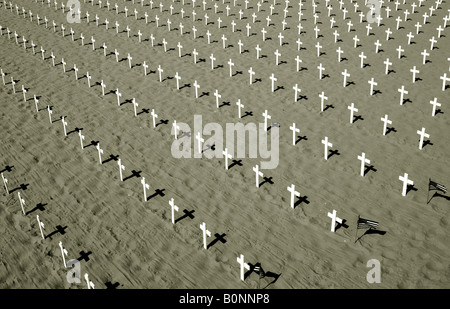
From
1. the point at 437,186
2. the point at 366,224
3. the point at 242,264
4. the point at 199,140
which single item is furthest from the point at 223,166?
the point at 437,186

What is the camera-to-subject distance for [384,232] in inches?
424

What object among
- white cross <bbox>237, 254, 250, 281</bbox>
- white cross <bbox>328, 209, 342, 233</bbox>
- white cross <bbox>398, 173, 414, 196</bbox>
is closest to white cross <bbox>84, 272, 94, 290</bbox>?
white cross <bbox>237, 254, 250, 281</bbox>

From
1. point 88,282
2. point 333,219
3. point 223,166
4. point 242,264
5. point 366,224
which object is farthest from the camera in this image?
point 223,166

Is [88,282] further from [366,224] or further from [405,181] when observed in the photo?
[405,181]

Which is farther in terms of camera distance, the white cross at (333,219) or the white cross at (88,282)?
the white cross at (333,219)

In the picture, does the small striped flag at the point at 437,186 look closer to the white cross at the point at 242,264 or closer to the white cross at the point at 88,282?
the white cross at the point at 242,264

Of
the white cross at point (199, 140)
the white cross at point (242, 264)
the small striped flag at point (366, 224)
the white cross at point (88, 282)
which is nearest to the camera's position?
the white cross at point (88, 282)

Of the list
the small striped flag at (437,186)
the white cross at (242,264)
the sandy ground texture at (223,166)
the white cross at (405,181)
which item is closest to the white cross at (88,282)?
the sandy ground texture at (223,166)

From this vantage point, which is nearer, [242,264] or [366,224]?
[242,264]

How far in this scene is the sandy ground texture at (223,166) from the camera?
1014cm

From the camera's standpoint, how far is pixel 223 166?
13633mm

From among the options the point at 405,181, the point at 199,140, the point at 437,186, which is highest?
the point at 437,186

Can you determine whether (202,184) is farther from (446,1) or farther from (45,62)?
(446,1)
